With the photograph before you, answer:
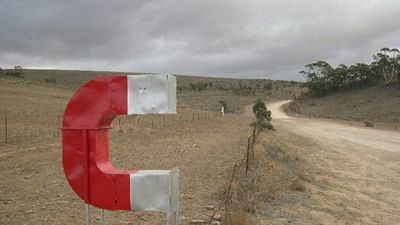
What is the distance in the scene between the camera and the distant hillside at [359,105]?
4703 cm

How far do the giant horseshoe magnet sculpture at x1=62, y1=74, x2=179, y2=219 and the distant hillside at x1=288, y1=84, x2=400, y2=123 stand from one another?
40.4 meters

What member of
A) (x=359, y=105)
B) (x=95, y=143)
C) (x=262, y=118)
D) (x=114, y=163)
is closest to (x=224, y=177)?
(x=114, y=163)

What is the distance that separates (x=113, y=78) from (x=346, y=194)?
25.4 ft

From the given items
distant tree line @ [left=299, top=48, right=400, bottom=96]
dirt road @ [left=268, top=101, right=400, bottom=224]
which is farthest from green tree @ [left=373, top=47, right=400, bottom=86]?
dirt road @ [left=268, top=101, right=400, bottom=224]

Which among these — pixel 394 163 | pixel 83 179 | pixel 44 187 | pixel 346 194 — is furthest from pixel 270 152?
pixel 83 179

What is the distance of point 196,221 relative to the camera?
289 inches

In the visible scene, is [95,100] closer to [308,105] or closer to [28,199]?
[28,199]

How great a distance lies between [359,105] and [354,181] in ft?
141

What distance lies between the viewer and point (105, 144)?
525 centimetres

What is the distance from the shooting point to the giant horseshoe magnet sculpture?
190 inches

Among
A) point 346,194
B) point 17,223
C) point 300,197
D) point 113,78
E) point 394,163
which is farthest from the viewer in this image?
point 394,163

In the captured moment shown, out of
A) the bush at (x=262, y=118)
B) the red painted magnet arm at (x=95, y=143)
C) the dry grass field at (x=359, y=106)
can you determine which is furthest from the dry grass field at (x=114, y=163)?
the dry grass field at (x=359, y=106)

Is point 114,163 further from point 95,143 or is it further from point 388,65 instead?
point 388,65

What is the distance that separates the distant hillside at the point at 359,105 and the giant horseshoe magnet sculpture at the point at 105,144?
4042 cm
